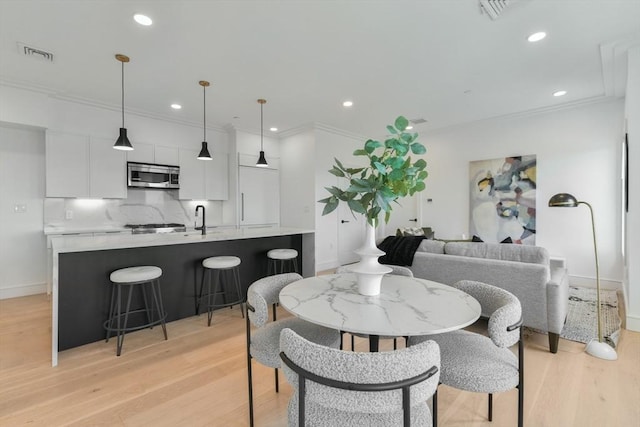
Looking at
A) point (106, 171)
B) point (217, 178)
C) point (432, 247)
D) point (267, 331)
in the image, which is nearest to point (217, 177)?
point (217, 178)

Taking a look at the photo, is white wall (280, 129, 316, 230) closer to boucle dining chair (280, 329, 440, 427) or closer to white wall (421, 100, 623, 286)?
white wall (421, 100, 623, 286)

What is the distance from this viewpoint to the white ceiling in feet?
7.70

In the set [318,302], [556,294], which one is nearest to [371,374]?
[318,302]

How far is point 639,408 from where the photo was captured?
178 cm

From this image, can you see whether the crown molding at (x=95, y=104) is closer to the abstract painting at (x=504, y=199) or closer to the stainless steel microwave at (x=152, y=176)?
the stainless steel microwave at (x=152, y=176)

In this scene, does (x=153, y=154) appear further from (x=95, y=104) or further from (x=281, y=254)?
(x=281, y=254)

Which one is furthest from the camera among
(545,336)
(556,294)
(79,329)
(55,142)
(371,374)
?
(55,142)

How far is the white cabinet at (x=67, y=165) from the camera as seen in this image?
3.94 m

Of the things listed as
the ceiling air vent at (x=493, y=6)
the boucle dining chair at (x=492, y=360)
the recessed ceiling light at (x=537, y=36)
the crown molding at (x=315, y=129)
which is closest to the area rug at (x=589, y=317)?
the boucle dining chair at (x=492, y=360)

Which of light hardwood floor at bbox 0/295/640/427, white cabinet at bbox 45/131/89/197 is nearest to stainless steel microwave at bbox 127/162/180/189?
white cabinet at bbox 45/131/89/197

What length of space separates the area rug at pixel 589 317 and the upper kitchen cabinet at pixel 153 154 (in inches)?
220

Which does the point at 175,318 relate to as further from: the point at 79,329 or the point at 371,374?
the point at 371,374

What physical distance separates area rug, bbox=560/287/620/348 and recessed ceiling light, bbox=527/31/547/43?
108 inches

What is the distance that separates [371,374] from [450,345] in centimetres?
86
